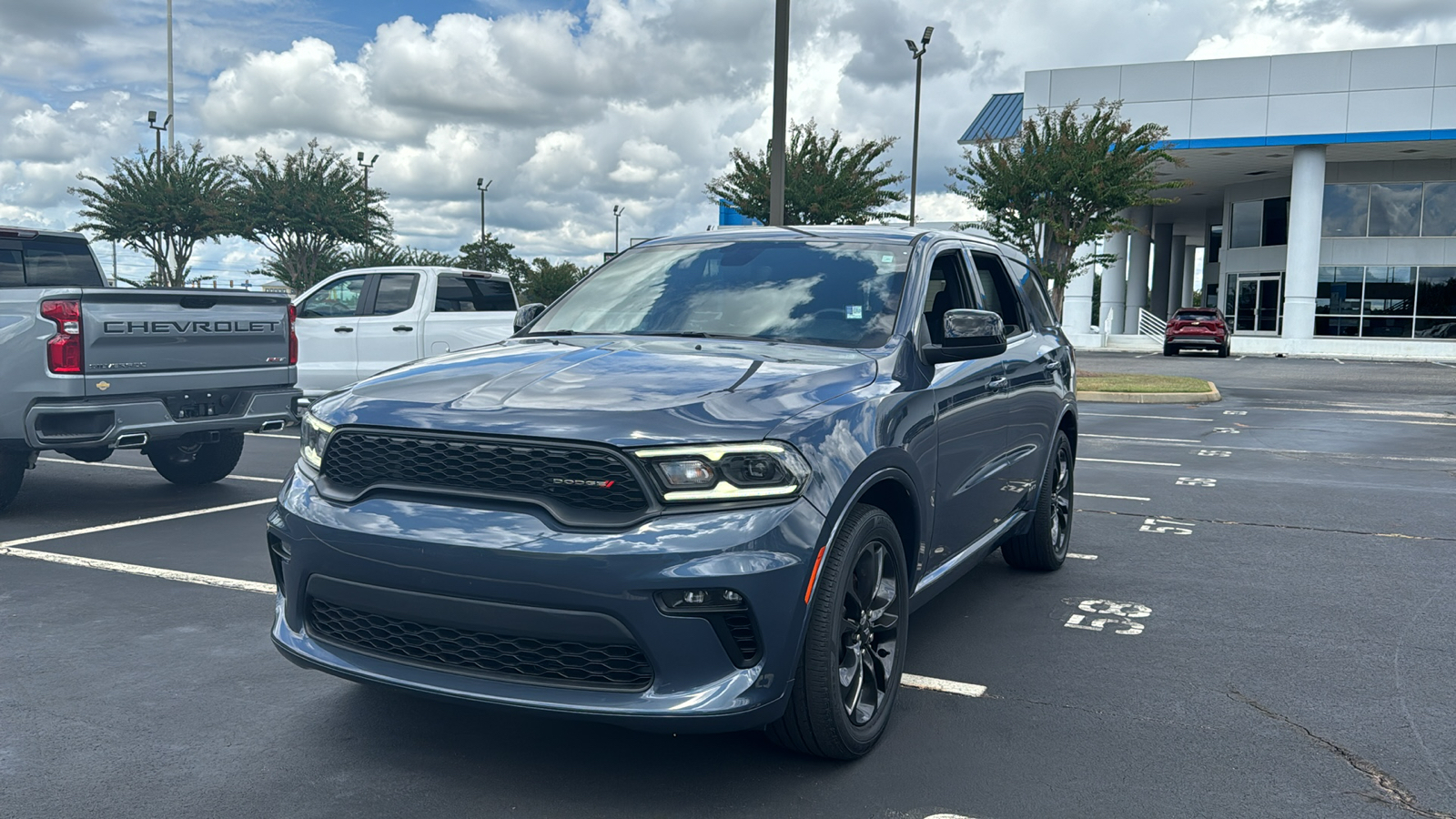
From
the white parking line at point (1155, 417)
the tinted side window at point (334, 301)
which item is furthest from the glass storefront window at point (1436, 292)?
the tinted side window at point (334, 301)

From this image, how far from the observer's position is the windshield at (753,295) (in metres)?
4.41

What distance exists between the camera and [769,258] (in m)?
4.83

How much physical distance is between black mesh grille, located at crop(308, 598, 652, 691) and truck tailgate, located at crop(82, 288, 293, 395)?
4.84 m

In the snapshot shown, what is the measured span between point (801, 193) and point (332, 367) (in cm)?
1637

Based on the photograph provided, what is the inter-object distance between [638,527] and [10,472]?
6411 mm

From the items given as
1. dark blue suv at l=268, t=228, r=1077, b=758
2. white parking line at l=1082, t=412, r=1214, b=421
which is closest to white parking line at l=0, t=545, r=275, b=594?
dark blue suv at l=268, t=228, r=1077, b=758

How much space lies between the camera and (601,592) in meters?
3.07

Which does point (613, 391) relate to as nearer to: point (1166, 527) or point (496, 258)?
point (1166, 527)

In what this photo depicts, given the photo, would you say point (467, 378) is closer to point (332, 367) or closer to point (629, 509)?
point (629, 509)

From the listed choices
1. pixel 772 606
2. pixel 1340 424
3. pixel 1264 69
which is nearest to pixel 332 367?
pixel 772 606

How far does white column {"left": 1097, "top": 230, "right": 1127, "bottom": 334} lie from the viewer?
155 feet

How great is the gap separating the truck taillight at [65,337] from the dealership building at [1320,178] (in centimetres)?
3291

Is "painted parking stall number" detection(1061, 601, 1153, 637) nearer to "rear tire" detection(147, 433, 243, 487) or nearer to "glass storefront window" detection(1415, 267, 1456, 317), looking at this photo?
"rear tire" detection(147, 433, 243, 487)

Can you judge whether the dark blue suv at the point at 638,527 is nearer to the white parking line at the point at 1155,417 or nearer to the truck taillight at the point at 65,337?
the truck taillight at the point at 65,337
